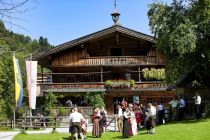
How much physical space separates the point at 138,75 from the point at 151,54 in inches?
103

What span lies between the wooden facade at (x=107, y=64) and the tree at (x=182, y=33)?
1459 centimetres

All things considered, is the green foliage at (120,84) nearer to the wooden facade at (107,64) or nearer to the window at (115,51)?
the wooden facade at (107,64)

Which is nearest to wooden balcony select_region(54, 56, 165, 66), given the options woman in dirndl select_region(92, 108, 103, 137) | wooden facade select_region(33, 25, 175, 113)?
wooden facade select_region(33, 25, 175, 113)

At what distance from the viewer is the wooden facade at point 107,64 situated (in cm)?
4697

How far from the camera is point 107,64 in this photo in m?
47.9

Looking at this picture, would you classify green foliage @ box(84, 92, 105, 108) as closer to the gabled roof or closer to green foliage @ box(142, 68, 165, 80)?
green foliage @ box(142, 68, 165, 80)

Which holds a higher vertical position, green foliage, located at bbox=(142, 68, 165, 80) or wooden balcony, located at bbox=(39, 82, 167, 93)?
green foliage, located at bbox=(142, 68, 165, 80)

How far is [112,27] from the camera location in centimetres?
4781

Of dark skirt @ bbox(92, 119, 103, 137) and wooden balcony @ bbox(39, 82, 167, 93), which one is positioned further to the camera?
wooden balcony @ bbox(39, 82, 167, 93)

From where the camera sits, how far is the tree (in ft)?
97.6

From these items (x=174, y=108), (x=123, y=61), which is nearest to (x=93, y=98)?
(x=123, y=61)

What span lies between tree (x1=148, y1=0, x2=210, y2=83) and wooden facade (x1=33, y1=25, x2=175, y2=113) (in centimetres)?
1459

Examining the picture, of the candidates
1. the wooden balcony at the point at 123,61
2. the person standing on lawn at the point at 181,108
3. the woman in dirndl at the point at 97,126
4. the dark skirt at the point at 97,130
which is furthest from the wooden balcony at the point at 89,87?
the dark skirt at the point at 97,130

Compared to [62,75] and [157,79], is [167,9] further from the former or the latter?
[62,75]
